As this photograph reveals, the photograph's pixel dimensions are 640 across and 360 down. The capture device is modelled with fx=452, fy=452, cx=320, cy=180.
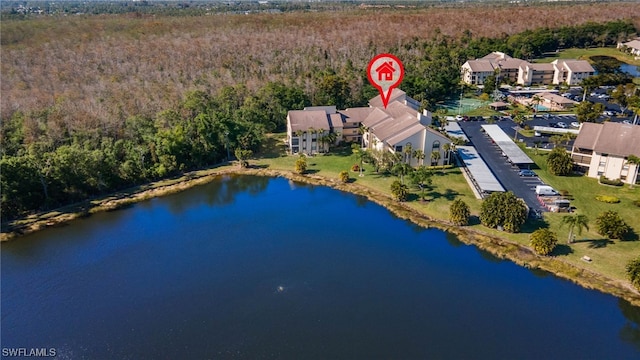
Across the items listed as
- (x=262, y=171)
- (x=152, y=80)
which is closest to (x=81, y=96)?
(x=152, y=80)

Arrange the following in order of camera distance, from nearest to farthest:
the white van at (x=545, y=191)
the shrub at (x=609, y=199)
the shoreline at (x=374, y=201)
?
the shoreline at (x=374, y=201) → the shrub at (x=609, y=199) → the white van at (x=545, y=191)

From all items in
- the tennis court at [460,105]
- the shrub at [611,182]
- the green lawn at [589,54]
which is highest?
the green lawn at [589,54]

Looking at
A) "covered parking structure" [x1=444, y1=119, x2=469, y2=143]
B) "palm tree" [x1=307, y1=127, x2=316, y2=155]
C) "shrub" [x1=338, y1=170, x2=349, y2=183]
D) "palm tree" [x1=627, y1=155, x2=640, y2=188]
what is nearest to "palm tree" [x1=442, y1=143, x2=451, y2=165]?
"covered parking structure" [x1=444, y1=119, x2=469, y2=143]

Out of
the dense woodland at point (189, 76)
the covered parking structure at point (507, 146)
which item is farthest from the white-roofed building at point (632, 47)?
the covered parking structure at point (507, 146)

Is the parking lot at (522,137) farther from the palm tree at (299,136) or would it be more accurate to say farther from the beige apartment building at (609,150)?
the palm tree at (299,136)

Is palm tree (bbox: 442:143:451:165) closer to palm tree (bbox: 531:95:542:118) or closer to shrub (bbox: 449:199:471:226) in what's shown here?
shrub (bbox: 449:199:471:226)

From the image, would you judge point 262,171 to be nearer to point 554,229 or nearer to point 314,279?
point 314,279
